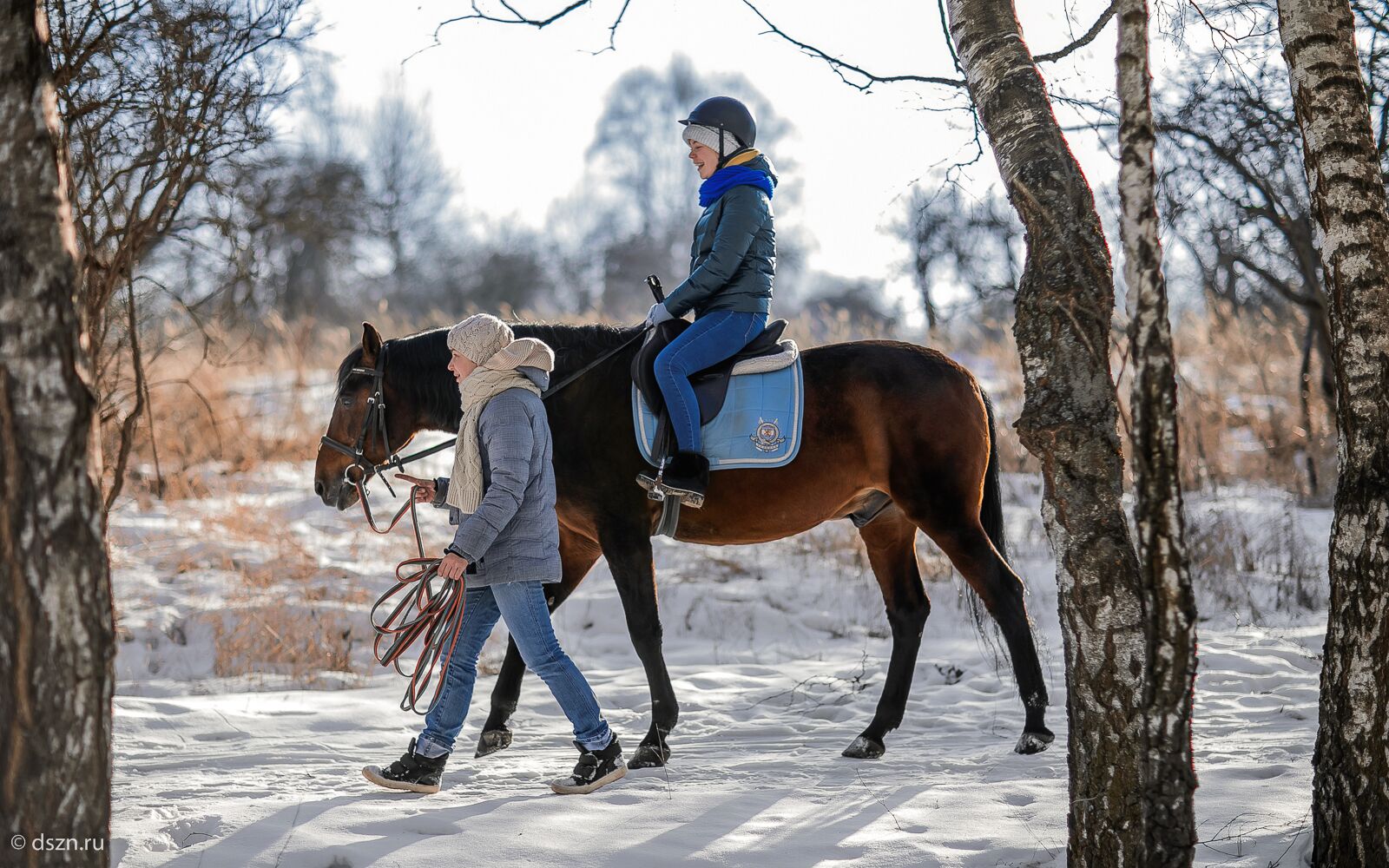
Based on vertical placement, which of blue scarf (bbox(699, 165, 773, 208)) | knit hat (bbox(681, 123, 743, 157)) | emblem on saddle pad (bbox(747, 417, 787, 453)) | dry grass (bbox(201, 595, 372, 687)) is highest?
knit hat (bbox(681, 123, 743, 157))

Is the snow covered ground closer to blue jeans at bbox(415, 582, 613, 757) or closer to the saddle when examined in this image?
blue jeans at bbox(415, 582, 613, 757)

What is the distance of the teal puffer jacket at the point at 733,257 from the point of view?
5.18 m

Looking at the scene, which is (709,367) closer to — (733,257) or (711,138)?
(733,257)

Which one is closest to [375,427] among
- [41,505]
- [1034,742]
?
[41,505]

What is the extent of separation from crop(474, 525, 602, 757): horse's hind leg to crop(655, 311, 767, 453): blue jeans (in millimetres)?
842

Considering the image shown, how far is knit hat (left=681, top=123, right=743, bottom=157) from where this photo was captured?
531 centimetres

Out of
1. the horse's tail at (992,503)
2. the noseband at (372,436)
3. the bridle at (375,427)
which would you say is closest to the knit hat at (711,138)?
the bridle at (375,427)

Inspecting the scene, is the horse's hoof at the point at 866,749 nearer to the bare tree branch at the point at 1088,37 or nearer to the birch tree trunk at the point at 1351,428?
the birch tree trunk at the point at 1351,428

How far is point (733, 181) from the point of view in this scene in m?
5.27

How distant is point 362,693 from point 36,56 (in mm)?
4990

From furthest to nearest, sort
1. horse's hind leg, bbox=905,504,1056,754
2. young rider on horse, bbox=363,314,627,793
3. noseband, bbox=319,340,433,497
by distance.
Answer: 1. noseband, bbox=319,340,433,497
2. horse's hind leg, bbox=905,504,1056,754
3. young rider on horse, bbox=363,314,627,793

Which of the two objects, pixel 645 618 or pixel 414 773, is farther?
pixel 645 618

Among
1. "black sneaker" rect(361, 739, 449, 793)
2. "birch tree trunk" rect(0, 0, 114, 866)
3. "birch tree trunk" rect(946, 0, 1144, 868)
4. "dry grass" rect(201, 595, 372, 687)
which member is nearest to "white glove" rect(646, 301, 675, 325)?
"black sneaker" rect(361, 739, 449, 793)

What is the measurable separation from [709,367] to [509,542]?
5.21 feet
